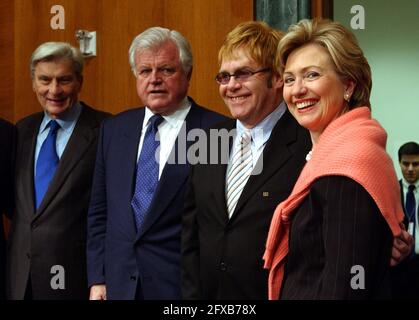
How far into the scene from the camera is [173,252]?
3229 millimetres

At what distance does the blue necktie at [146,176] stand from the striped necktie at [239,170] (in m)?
0.40

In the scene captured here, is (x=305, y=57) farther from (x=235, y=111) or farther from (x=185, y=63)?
(x=185, y=63)

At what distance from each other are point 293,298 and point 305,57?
74 centimetres

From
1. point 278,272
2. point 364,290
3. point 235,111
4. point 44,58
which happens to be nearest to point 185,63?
point 235,111

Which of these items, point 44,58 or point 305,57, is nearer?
point 305,57

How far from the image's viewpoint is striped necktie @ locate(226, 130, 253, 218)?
116 inches

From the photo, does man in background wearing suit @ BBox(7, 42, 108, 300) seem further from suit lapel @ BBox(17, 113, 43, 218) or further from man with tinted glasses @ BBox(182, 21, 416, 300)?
man with tinted glasses @ BBox(182, 21, 416, 300)

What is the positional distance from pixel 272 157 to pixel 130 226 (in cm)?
69

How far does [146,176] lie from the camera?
3.31m

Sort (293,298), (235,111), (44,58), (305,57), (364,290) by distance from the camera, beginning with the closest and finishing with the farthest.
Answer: (364,290), (293,298), (305,57), (235,111), (44,58)

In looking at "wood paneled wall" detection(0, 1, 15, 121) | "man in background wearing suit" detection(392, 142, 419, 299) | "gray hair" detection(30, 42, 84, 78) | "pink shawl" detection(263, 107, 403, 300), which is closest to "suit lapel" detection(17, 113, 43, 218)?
"gray hair" detection(30, 42, 84, 78)

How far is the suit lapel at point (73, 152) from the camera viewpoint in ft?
11.8

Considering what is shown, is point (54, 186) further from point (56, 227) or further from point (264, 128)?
point (264, 128)

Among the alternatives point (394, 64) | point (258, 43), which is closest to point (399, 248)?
point (258, 43)
